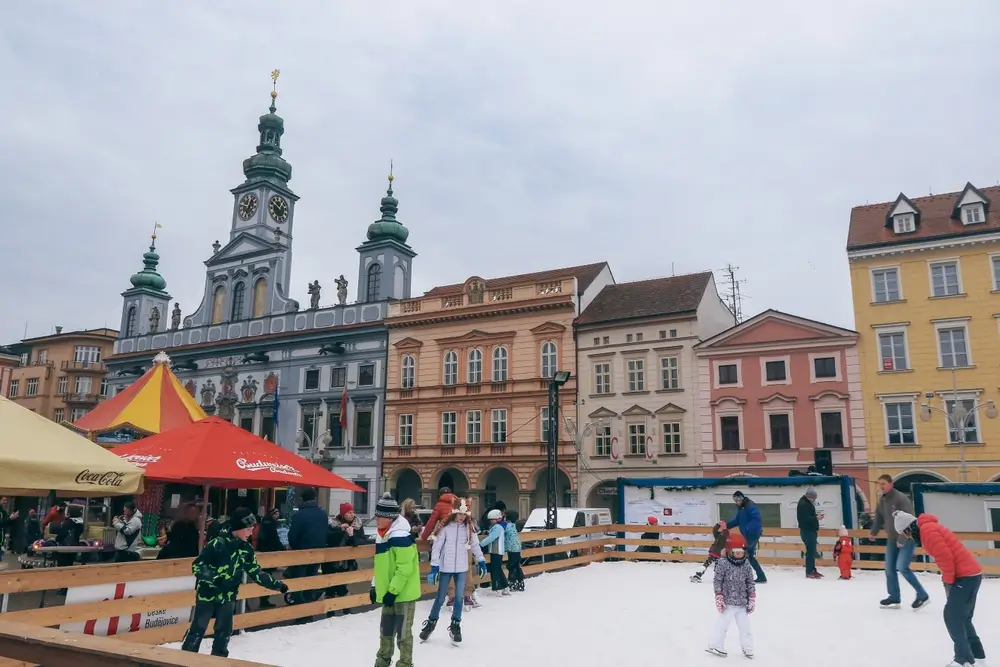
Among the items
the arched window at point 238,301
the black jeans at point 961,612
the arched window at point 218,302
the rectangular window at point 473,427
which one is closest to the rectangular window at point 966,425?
the rectangular window at point 473,427

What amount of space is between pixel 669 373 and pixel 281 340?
22.2m

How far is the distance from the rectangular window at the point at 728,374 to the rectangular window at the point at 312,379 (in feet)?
70.8

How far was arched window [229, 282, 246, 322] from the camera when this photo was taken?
1796 inches

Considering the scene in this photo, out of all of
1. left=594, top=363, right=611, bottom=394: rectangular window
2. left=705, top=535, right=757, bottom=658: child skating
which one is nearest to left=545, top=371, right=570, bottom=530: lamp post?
left=594, top=363, right=611, bottom=394: rectangular window

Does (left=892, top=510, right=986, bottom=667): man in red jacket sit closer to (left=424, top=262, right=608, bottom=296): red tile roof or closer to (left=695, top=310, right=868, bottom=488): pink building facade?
(left=695, top=310, right=868, bottom=488): pink building facade

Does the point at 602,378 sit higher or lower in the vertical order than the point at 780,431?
higher

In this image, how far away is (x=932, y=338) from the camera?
29875 mm

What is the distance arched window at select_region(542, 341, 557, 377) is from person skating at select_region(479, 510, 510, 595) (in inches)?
863

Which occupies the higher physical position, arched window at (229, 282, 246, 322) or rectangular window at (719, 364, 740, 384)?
arched window at (229, 282, 246, 322)

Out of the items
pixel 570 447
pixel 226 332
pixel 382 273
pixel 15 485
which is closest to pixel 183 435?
pixel 15 485

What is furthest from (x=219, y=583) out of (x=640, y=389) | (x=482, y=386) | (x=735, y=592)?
(x=482, y=386)

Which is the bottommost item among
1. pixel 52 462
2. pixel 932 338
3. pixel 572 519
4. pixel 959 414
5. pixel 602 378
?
pixel 572 519

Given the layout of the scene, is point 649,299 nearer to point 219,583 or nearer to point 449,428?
point 449,428

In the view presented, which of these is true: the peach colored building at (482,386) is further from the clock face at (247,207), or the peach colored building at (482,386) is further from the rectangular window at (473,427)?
the clock face at (247,207)
